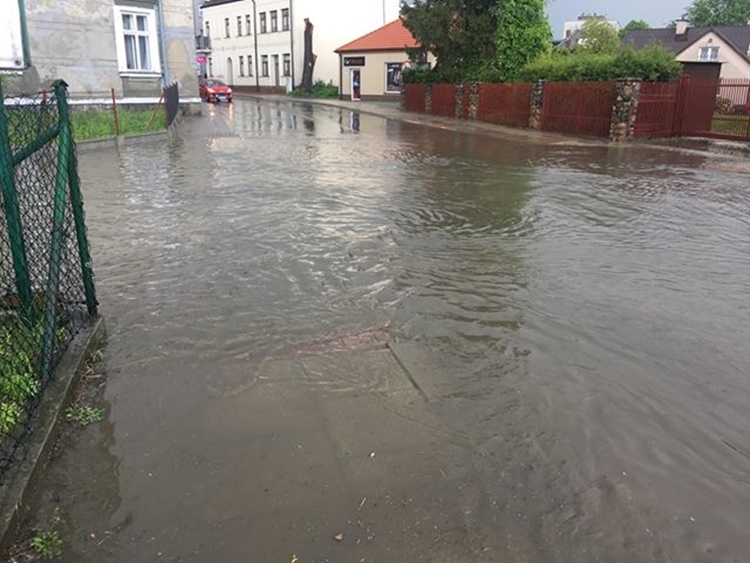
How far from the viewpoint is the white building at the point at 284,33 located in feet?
173

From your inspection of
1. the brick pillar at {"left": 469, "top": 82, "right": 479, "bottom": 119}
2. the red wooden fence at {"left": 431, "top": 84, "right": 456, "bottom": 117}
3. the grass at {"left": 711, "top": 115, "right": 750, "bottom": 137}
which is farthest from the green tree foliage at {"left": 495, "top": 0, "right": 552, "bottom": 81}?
the grass at {"left": 711, "top": 115, "right": 750, "bottom": 137}

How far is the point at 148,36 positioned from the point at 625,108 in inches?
668

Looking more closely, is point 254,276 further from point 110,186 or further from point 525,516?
point 110,186

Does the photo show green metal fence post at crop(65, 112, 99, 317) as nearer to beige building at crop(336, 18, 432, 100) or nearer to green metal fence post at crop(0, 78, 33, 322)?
green metal fence post at crop(0, 78, 33, 322)

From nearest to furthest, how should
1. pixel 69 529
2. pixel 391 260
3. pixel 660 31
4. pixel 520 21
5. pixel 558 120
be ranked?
pixel 69 529 < pixel 391 260 < pixel 558 120 < pixel 520 21 < pixel 660 31

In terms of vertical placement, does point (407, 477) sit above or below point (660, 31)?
below

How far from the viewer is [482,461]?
3.43 m

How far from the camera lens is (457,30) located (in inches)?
1226

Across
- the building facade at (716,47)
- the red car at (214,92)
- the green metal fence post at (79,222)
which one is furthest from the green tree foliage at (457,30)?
the green metal fence post at (79,222)

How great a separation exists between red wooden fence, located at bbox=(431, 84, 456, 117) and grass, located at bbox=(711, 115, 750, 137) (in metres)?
13.1

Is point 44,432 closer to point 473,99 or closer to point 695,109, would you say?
point 695,109

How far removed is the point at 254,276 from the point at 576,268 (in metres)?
3.35

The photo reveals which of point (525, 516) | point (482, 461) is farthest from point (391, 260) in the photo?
point (525, 516)

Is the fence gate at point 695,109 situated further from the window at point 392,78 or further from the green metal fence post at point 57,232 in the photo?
the window at point 392,78
